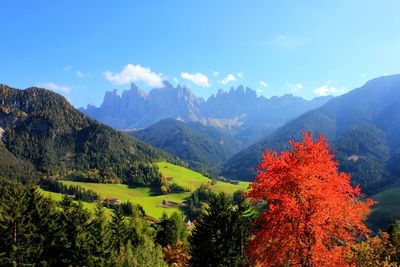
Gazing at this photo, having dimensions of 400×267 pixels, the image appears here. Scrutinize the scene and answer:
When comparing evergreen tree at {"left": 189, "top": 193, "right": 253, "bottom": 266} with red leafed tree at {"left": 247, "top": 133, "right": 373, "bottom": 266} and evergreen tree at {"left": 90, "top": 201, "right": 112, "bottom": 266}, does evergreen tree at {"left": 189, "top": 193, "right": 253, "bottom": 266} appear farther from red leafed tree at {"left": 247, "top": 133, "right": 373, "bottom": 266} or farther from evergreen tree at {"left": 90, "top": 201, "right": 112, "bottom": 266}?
red leafed tree at {"left": 247, "top": 133, "right": 373, "bottom": 266}

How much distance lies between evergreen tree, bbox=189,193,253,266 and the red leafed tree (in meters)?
34.8

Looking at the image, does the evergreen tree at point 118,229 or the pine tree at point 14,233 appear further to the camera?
the evergreen tree at point 118,229

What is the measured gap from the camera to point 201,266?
5631cm

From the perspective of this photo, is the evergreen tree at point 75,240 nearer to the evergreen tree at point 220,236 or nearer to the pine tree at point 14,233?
the pine tree at point 14,233

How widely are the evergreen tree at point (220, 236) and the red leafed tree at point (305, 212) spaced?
1371 inches

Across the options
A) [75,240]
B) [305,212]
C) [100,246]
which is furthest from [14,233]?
[305,212]

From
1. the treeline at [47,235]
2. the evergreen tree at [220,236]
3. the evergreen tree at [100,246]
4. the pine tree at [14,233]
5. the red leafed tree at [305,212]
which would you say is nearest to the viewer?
the red leafed tree at [305,212]

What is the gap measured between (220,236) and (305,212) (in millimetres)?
38111

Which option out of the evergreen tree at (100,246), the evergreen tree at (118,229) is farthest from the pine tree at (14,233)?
the evergreen tree at (118,229)

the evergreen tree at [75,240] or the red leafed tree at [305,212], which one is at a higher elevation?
the red leafed tree at [305,212]

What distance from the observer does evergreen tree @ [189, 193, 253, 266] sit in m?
56.5

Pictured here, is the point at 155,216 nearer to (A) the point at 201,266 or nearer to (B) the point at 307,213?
(A) the point at 201,266

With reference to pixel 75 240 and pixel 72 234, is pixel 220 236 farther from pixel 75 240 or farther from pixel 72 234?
pixel 72 234

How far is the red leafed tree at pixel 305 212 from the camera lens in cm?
2155
